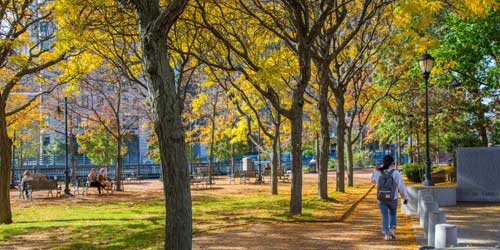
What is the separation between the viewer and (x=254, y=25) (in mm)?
17906

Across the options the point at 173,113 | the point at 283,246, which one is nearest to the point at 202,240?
the point at 283,246

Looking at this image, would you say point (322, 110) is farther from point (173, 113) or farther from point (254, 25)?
point (173, 113)

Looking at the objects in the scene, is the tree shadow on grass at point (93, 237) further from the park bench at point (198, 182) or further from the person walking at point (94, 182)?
the park bench at point (198, 182)

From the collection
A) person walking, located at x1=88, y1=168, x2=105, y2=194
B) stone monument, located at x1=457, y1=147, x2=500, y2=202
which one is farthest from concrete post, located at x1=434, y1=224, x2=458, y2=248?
person walking, located at x1=88, y1=168, x2=105, y2=194

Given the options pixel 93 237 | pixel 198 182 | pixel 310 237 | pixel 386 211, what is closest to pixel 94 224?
pixel 93 237

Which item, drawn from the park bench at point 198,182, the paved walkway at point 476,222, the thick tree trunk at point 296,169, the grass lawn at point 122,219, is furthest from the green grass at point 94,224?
the park bench at point 198,182

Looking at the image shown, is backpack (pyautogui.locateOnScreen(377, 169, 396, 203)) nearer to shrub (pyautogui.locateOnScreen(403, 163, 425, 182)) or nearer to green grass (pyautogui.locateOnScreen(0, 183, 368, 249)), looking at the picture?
green grass (pyautogui.locateOnScreen(0, 183, 368, 249))

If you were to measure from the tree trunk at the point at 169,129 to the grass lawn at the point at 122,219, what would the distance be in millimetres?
2720

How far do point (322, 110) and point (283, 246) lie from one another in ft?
35.0

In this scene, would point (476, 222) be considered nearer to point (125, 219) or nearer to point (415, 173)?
point (125, 219)

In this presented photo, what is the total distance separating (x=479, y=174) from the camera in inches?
664

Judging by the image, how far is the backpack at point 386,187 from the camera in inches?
388

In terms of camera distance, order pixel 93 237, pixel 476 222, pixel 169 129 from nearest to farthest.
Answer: pixel 169 129, pixel 93 237, pixel 476 222

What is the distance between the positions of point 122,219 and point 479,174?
11.9m
